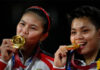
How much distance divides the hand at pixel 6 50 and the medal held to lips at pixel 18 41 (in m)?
0.03

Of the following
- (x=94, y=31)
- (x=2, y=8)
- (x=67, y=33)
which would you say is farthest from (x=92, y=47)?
(x=2, y=8)

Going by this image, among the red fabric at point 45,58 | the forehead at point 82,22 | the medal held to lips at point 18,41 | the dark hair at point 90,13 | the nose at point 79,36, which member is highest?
the dark hair at point 90,13

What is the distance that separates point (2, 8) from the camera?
1579mm

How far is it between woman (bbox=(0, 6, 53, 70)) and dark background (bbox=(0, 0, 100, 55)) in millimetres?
44

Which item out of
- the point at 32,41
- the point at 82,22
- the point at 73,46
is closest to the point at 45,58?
the point at 32,41

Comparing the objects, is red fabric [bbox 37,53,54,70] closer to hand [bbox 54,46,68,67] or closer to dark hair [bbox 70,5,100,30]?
hand [bbox 54,46,68,67]

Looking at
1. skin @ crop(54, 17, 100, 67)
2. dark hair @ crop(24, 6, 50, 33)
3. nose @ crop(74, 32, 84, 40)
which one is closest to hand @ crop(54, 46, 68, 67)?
skin @ crop(54, 17, 100, 67)

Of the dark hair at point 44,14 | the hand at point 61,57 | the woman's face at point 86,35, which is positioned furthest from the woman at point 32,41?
the woman's face at point 86,35

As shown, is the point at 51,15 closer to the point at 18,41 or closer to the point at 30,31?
the point at 30,31

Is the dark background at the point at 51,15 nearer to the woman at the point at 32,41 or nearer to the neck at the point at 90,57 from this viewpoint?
the woman at the point at 32,41

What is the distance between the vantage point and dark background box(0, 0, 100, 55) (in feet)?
4.68

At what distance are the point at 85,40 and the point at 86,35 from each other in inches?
1.2

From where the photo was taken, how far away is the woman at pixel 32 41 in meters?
1.47

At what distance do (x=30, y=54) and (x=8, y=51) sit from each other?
A: 184mm
